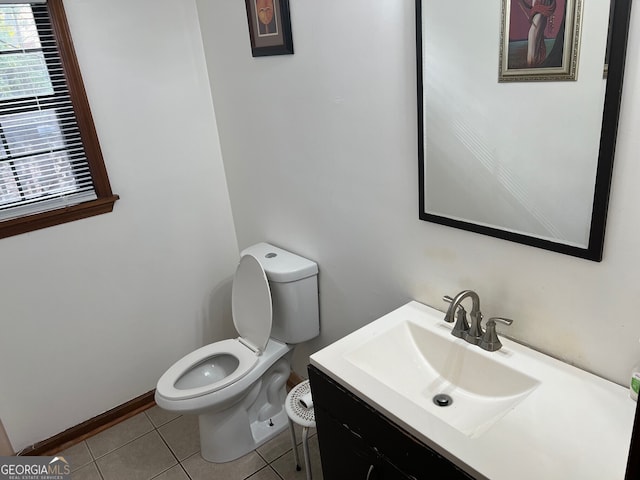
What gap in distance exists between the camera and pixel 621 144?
1.06 m

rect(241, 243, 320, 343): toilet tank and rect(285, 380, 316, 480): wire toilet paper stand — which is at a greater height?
rect(241, 243, 320, 343): toilet tank

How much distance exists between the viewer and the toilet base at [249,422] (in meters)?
2.12

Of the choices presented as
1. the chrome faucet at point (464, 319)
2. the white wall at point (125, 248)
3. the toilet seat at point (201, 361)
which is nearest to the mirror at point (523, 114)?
the chrome faucet at point (464, 319)

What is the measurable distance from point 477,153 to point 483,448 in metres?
0.73

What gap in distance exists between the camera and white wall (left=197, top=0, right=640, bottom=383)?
3.92 feet

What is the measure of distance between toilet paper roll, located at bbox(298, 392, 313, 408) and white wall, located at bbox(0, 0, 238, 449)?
97 centimetres

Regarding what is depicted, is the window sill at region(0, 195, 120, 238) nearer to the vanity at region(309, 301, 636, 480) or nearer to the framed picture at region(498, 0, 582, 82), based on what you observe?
the vanity at region(309, 301, 636, 480)

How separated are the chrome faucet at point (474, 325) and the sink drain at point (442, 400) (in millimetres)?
170

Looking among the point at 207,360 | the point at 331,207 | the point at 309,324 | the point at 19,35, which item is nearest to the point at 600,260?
the point at 331,207

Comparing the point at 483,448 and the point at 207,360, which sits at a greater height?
the point at 483,448

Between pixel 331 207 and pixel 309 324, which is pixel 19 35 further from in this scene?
pixel 309 324

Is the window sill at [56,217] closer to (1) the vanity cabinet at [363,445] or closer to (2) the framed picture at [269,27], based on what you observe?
(2) the framed picture at [269,27]

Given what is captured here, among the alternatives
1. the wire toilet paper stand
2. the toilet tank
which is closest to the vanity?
the wire toilet paper stand

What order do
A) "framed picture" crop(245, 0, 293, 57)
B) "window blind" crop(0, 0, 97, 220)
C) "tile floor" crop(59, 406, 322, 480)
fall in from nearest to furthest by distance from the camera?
1. "framed picture" crop(245, 0, 293, 57)
2. "window blind" crop(0, 0, 97, 220)
3. "tile floor" crop(59, 406, 322, 480)
